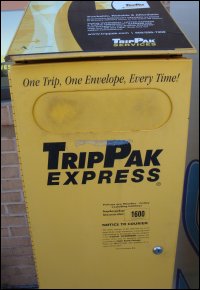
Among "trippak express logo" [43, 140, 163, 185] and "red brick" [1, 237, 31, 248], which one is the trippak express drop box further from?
"red brick" [1, 237, 31, 248]

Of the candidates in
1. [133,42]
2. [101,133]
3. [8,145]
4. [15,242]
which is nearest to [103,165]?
[101,133]

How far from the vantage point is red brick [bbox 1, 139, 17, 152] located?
2.16 metres

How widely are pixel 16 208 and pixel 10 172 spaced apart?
268 millimetres

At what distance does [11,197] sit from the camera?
2.28m

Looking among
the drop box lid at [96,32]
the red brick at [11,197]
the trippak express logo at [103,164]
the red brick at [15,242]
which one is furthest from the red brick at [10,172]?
the drop box lid at [96,32]

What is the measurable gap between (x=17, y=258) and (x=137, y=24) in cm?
189

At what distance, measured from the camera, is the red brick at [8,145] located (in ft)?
7.09

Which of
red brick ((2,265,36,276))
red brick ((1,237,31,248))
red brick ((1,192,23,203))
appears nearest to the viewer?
red brick ((1,192,23,203))

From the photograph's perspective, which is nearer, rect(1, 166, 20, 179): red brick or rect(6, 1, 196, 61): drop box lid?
rect(6, 1, 196, 61): drop box lid

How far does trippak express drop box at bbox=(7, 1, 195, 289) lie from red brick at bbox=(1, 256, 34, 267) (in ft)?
2.86

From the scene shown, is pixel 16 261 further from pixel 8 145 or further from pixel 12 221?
pixel 8 145

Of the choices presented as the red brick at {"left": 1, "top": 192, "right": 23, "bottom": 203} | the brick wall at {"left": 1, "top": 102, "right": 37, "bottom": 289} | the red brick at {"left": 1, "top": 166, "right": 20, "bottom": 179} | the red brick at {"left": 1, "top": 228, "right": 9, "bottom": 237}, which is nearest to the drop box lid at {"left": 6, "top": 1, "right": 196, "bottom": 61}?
the brick wall at {"left": 1, "top": 102, "right": 37, "bottom": 289}

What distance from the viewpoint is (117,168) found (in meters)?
1.42

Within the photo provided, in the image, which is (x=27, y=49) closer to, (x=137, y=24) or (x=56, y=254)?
(x=137, y=24)
